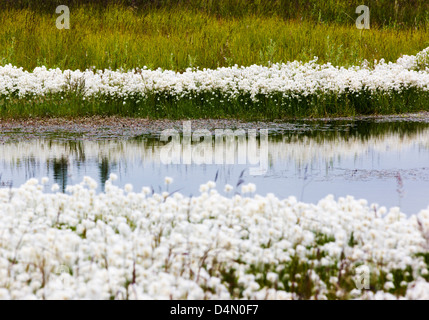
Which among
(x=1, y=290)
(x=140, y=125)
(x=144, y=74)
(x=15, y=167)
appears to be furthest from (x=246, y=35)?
(x=1, y=290)

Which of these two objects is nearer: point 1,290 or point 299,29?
point 1,290

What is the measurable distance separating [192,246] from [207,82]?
11.0m

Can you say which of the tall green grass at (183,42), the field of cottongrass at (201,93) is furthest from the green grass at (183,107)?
the tall green grass at (183,42)

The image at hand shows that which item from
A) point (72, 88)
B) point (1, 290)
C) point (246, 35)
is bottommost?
point (1, 290)

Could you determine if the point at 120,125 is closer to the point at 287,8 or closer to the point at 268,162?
the point at 268,162

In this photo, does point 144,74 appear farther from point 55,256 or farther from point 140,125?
point 55,256

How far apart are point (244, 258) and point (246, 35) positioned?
15496mm

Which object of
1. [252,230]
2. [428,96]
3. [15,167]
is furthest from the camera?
[428,96]

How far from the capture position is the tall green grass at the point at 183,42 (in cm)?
1919

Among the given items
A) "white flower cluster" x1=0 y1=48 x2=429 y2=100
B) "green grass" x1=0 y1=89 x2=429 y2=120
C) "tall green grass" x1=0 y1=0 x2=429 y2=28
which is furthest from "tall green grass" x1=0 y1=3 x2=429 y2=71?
"tall green grass" x1=0 y1=0 x2=429 y2=28

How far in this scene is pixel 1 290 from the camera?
4.93m

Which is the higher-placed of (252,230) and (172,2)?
(172,2)

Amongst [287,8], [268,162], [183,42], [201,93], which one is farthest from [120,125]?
[287,8]

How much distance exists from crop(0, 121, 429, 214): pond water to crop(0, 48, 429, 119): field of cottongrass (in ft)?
5.19
